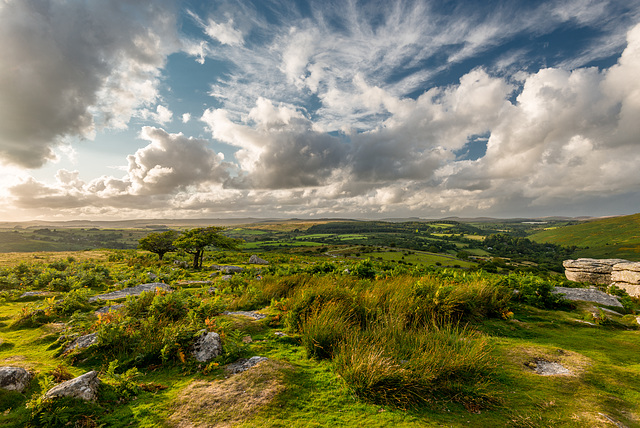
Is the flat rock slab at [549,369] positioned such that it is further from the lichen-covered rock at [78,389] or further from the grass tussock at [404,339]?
the lichen-covered rock at [78,389]

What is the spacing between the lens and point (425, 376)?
4391 mm

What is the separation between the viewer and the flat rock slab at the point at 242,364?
4973mm

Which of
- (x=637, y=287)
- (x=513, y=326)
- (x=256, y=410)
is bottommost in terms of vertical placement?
(x=637, y=287)

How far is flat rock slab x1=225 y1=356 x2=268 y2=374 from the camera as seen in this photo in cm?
497

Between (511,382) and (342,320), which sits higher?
(342,320)

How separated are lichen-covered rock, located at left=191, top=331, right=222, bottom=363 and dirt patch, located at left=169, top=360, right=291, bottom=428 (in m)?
0.74

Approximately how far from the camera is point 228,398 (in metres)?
4.09

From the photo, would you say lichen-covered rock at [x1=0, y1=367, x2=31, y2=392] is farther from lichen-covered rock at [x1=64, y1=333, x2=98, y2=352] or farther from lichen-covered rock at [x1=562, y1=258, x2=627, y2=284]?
lichen-covered rock at [x1=562, y1=258, x2=627, y2=284]

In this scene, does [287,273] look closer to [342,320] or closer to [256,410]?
[342,320]

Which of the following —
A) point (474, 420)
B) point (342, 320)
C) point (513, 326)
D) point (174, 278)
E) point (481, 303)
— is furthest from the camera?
point (174, 278)

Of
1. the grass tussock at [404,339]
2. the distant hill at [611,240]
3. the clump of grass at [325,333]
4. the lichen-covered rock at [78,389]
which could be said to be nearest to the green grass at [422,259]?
the grass tussock at [404,339]

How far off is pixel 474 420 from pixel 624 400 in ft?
9.18

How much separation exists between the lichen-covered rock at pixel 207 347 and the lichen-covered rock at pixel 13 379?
8.79ft

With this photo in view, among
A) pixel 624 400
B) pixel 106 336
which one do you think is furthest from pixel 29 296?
pixel 624 400
